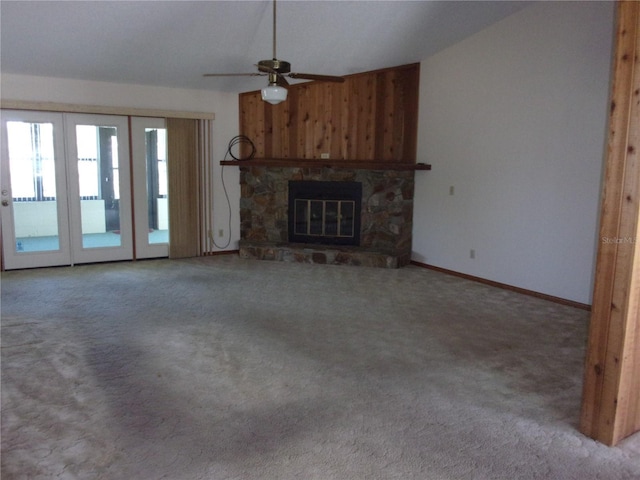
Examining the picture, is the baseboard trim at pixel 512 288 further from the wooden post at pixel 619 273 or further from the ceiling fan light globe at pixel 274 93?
the ceiling fan light globe at pixel 274 93

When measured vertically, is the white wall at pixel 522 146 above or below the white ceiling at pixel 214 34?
below

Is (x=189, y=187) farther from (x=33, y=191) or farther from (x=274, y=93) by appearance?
(x=274, y=93)

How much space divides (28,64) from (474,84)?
5.15 m

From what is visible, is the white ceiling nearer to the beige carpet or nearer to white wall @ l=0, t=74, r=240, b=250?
white wall @ l=0, t=74, r=240, b=250

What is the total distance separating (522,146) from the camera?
17.3 feet

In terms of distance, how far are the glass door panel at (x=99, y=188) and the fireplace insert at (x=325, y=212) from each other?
7.70ft

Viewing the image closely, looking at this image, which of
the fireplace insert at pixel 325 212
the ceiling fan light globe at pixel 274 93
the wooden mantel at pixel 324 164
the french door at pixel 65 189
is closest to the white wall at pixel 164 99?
the french door at pixel 65 189

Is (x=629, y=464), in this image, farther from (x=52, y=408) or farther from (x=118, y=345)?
(x=118, y=345)

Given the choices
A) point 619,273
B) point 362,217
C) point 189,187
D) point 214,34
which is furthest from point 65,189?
point 619,273

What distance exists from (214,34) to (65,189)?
111 inches

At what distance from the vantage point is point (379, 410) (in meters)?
2.74

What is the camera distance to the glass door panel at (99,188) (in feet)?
20.8

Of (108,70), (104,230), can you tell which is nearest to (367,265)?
(104,230)

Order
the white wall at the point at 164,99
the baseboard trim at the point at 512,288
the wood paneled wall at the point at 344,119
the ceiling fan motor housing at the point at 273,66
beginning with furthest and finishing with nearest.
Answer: the wood paneled wall at the point at 344,119 → the white wall at the point at 164,99 → the baseboard trim at the point at 512,288 → the ceiling fan motor housing at the point at 273,66
